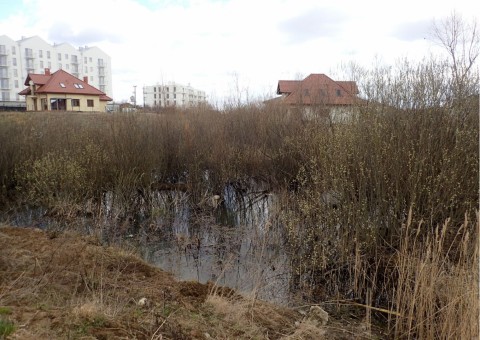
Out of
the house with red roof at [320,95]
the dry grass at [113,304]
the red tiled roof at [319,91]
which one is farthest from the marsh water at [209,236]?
the red tiled roof at [319,91]

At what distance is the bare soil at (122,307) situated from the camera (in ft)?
10.6

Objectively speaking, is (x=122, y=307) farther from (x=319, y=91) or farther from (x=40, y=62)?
(x=40, y=62)

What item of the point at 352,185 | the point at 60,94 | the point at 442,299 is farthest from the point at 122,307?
the point at 60,94

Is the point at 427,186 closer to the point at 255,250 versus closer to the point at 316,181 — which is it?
the point at 316,181

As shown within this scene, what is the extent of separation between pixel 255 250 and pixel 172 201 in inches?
156

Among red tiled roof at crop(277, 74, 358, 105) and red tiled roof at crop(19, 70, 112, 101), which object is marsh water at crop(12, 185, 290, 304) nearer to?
red tiled roof at crop(277, 74, 358, 105)

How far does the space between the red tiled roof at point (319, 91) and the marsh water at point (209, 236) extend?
141 inches

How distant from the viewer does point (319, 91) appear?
12.8m

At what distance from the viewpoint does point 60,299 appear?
3.89 meters

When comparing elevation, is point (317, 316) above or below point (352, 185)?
below

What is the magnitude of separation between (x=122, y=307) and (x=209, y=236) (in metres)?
4.59

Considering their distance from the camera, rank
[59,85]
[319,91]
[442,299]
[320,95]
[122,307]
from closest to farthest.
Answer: [122,307]
[442,299]
[320,95]
[319,91]
[59,85]

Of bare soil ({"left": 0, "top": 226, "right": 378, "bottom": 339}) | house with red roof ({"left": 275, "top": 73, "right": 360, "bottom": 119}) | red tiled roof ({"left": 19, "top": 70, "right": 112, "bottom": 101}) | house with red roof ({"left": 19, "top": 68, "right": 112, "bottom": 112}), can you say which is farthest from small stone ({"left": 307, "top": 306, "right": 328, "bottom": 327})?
red tiled roof ({"left": 19, "top": 70, "right": 112, "bottom": 101})

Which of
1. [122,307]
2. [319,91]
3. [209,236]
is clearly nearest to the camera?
[122,307]
